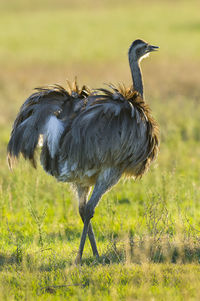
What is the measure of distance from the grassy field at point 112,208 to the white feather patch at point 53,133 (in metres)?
0.86

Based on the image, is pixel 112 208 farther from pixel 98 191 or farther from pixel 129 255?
pixel 129 255

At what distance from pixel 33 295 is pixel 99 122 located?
1.87 metres

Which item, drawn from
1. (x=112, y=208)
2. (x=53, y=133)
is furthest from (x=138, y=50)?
(x=112, y=208)

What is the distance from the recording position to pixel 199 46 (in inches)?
1288

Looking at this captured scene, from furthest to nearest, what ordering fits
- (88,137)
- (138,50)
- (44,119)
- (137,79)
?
(138,50), (137,79), (44,119), (88,137)

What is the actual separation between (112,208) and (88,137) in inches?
57.1

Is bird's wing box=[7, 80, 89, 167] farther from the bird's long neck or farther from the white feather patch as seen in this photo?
the bird's long neck

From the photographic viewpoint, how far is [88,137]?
→ 218 inches

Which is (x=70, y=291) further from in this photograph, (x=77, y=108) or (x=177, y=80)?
(x=177, y=80)

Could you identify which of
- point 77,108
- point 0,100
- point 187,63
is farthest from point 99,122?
point 187,63

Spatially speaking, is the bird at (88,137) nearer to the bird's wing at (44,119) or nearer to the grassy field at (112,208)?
the bird's wing at (44,119)

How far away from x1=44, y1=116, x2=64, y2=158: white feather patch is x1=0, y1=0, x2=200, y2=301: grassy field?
0.86 meters

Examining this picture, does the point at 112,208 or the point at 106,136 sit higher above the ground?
the point at 106,136

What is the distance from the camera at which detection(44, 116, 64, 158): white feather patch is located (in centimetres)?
554
